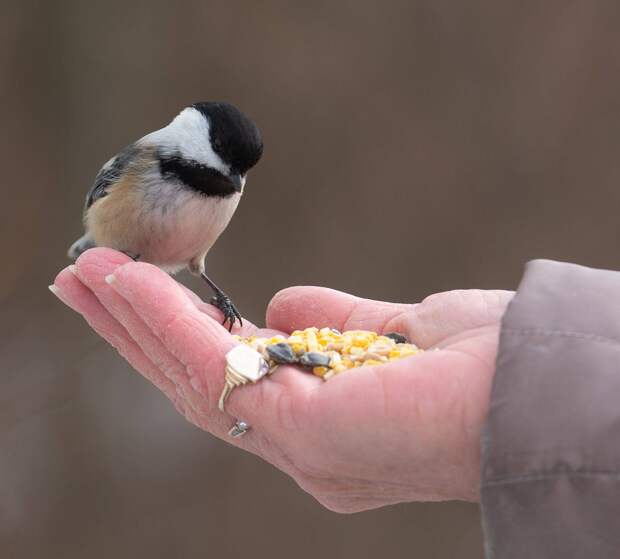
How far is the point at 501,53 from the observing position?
174cm

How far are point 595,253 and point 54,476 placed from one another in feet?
3.92

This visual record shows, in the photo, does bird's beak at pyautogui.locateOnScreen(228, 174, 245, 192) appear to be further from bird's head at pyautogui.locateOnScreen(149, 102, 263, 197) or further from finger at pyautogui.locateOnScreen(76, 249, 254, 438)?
finger at pyautogui.locateOnScreen(76, 249, 254, 438)

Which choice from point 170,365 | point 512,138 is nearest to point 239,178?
point 170,365

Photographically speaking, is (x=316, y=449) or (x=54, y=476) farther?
(x=54, y=476)

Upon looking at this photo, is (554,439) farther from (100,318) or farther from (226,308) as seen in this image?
(226,308)

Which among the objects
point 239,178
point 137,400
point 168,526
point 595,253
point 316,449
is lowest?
point 168,526

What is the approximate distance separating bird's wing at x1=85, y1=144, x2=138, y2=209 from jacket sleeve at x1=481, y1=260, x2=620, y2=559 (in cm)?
71

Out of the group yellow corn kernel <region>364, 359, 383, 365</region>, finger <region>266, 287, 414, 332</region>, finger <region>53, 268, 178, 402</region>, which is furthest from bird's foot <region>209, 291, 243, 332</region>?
yellow corn kernel <region>364, 359, 383, 365</region>

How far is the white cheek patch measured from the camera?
1.10 metres

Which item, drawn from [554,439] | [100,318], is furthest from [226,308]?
[554,439]

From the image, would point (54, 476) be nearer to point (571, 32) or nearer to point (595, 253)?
point (595, 253)

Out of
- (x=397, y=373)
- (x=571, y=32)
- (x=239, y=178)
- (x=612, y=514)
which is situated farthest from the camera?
(x=571, y=32)

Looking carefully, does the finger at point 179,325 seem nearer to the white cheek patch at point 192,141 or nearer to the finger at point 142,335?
the finger at point 142,335

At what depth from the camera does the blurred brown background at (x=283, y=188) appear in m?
1.75
